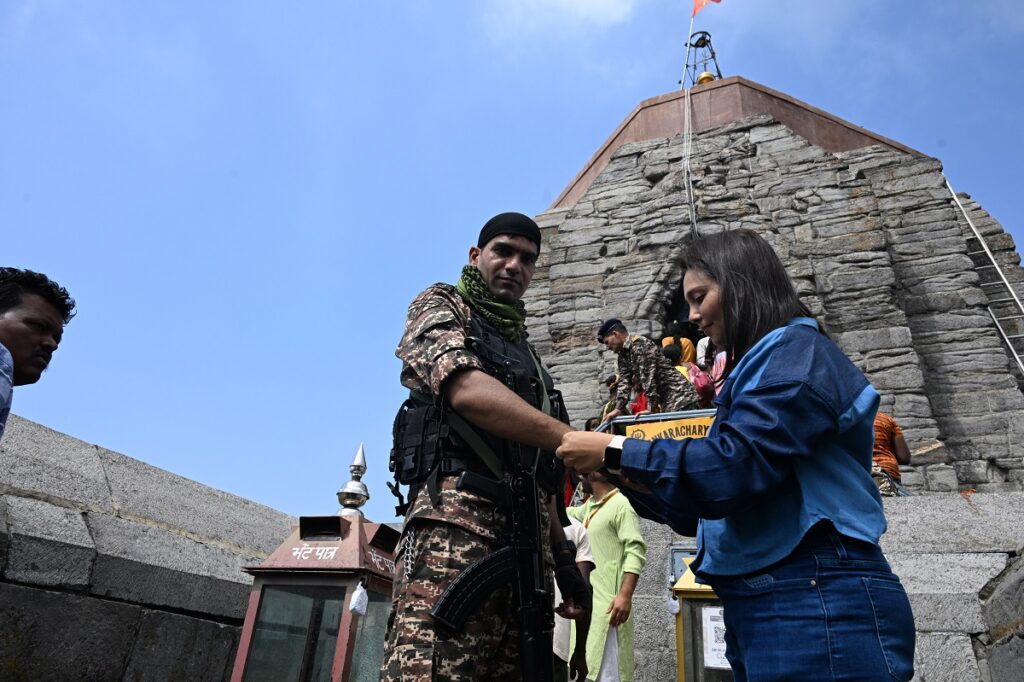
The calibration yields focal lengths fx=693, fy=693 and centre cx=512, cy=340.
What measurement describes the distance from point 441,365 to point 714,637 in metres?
2.19

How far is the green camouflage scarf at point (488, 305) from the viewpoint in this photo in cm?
254

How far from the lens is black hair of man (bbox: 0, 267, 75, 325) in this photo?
260cm

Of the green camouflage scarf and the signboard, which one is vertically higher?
the signboard

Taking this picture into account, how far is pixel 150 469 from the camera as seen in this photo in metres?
4.55

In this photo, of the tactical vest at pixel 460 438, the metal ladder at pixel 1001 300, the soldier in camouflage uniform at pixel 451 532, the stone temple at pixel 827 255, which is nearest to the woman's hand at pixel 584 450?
the soldier in camouflage uniform at pixel 451 532

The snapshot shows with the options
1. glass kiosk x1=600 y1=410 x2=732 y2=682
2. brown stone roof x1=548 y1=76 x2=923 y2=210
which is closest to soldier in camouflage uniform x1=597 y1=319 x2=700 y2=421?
glass kiosk x1=600 y1=410 x2=732 y2=682

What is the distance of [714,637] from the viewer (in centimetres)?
332

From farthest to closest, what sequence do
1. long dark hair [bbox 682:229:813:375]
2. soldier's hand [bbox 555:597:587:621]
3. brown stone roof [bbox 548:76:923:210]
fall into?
brown stone roof [bbox 548:76:923:210] < soldier's hand [bbox 555:597:587:621] < long dark hair [bbox 682:229:813:375]

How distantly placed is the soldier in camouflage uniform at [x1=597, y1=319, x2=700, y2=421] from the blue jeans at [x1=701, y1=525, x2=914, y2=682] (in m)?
5.30

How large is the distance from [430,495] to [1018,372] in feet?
33.5

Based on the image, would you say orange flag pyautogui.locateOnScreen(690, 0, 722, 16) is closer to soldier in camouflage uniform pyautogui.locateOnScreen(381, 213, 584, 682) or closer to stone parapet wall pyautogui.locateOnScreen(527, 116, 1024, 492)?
stone parapet wall pyautogui.locateOnScreen(527, 116, 1024, 492)

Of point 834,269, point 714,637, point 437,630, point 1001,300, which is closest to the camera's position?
point 437,630

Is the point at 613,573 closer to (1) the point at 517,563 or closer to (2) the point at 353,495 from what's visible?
(2) the point at 353,495

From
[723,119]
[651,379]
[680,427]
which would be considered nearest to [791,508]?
[680,427]
